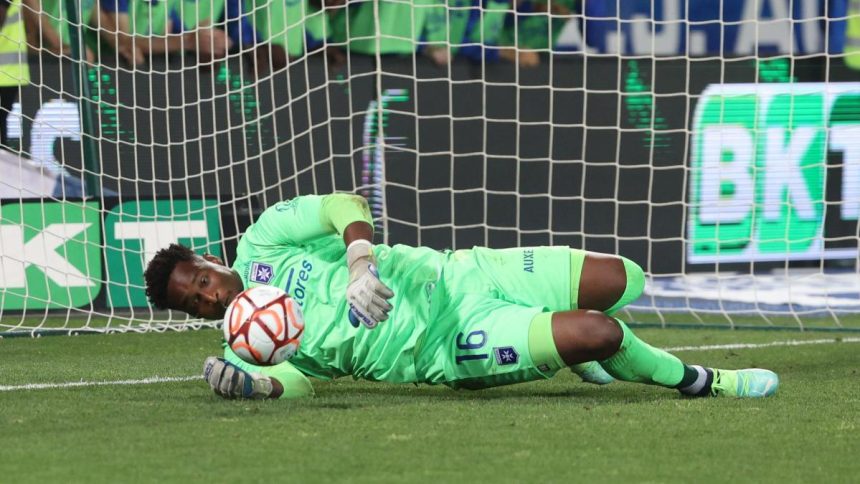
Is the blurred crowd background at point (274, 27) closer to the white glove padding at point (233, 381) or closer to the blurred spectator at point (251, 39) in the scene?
the blurred spectator at point (251, 39)

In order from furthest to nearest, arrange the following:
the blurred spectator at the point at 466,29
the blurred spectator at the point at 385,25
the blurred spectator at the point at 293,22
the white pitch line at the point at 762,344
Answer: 1. the blurred spectator at the point at 466,29
2. the blurred spectator at the point at 385,25
3. the blurred spectator at the point at 293,22
4. the white pitch line at the point at 762,344

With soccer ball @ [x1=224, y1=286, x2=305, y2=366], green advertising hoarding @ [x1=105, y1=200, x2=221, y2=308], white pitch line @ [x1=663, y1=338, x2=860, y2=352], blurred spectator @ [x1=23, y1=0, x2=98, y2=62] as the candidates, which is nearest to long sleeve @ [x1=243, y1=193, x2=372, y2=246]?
soccer ball @ [x1=224, y1=286, x2=305, y2=366]

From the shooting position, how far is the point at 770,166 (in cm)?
1016

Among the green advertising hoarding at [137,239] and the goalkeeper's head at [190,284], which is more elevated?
the goalkeeper's head at [190,284]

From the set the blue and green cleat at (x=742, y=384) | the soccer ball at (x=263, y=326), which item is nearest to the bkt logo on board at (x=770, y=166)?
the blue and green cleat at (x=742, y=384)

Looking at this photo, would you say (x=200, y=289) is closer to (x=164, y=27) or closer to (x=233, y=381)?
(x=233, y=381)

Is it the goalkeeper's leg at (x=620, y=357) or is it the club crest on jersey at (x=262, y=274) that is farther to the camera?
the club crest on jersey at (x=262, y=274)

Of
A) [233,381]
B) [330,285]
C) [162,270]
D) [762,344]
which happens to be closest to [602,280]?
[330,285]

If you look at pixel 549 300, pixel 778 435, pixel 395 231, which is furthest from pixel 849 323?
pixel 778 435

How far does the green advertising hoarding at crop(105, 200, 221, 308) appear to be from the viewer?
8.40 metres

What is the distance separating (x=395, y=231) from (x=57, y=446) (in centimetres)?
585

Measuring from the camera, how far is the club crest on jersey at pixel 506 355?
14.9ft

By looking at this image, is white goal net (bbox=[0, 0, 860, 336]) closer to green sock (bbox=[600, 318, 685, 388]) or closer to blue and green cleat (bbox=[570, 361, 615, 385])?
blue and green cleat (bbox=[570, 361, 615, 385])

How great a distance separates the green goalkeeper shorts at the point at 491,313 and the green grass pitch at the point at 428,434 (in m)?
0.11
